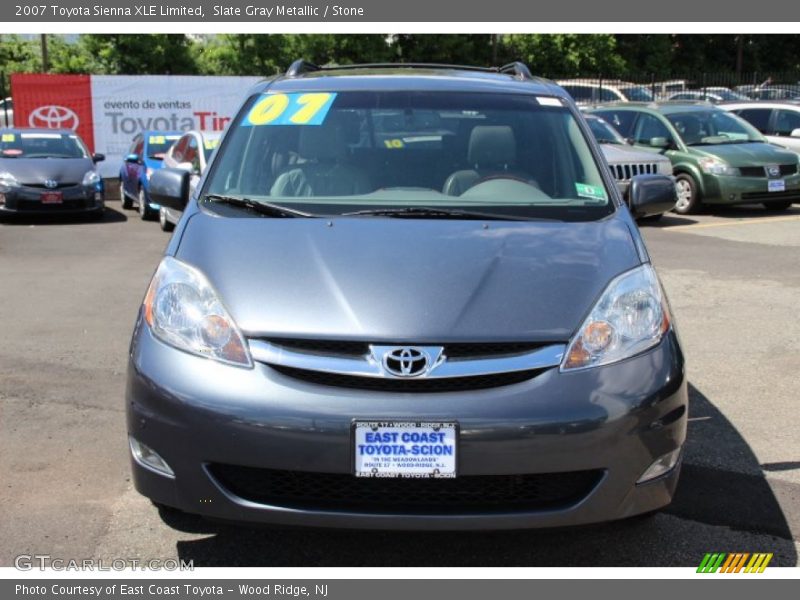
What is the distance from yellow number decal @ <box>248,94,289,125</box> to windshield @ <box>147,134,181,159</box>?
10.6m

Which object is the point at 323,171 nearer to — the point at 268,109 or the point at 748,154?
the point at 268,109

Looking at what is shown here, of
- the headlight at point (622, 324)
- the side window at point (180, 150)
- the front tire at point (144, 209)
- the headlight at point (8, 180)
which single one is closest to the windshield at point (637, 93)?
the front tire at point (144, 209)

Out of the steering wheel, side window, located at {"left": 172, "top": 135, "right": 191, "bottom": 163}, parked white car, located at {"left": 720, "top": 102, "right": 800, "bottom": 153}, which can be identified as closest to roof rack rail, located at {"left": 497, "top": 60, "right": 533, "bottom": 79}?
the steering wheel

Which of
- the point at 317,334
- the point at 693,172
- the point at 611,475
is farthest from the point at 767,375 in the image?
the point at 693,172

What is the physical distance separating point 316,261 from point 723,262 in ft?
26.3

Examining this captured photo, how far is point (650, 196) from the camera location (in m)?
4.64

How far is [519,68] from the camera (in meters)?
5.29

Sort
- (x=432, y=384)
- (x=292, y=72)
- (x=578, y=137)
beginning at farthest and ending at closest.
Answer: (x=292, y=72), (x=578, y=137), (x=432, y=384)

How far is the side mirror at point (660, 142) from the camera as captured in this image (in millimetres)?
15344

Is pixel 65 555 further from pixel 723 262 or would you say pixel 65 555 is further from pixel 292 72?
pixel 723 262

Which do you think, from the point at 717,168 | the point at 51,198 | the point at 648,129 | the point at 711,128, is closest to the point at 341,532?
the point at 51,198

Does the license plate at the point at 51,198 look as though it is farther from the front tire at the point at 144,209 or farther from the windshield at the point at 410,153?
the windshield at the point at 410,153

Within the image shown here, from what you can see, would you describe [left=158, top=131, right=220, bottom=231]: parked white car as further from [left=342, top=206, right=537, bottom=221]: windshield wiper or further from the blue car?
[left=342, top=206, right=537, bottom=221]: windshield wiper

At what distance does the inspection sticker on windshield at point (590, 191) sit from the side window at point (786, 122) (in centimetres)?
1477
